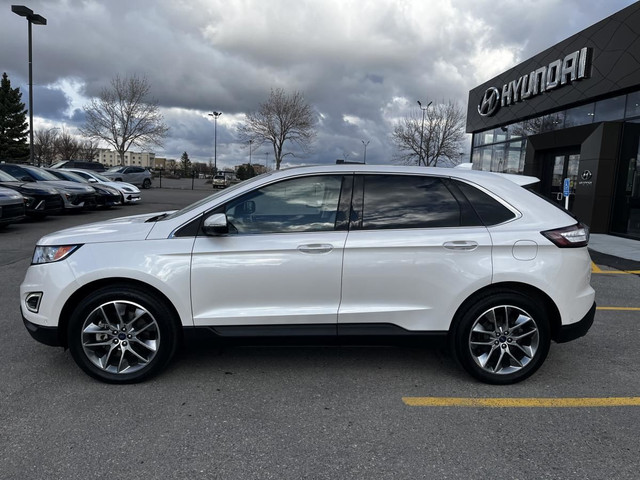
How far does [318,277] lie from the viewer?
3.32 meters

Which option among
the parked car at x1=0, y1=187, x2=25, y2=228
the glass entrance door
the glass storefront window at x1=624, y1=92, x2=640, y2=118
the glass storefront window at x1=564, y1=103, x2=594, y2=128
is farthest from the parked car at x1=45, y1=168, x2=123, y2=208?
the glass storefront window at x1=624, y1=92, x2=640, y2=118

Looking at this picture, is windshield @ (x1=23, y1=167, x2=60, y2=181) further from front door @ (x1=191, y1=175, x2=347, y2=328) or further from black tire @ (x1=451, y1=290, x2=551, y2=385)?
black tire @ (x1=451, y1=290, x2=551, y2=385)

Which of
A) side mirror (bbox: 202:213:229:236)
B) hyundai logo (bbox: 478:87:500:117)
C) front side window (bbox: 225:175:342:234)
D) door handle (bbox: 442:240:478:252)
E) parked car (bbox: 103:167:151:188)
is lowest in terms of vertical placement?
door handle (bbox: 442:240:478:252)

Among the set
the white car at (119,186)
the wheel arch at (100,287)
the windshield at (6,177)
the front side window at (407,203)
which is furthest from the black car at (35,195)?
the front side window at (407,203)

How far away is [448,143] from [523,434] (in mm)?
38013

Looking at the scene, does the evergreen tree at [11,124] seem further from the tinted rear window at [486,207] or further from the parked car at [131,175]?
the tinted rear window at [486,207]

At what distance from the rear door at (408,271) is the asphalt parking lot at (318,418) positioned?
586 mm

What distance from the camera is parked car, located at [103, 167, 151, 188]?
3034cm

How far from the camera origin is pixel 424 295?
3.39 meters

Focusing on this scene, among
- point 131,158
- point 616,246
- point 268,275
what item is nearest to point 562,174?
point 616,246

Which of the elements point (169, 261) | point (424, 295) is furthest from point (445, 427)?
point (169, 261)

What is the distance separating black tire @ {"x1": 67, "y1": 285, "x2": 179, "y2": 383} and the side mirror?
0.66 metres

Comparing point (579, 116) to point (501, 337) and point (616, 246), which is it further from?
point (501, 337)

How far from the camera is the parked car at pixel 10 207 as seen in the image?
10.1 m
